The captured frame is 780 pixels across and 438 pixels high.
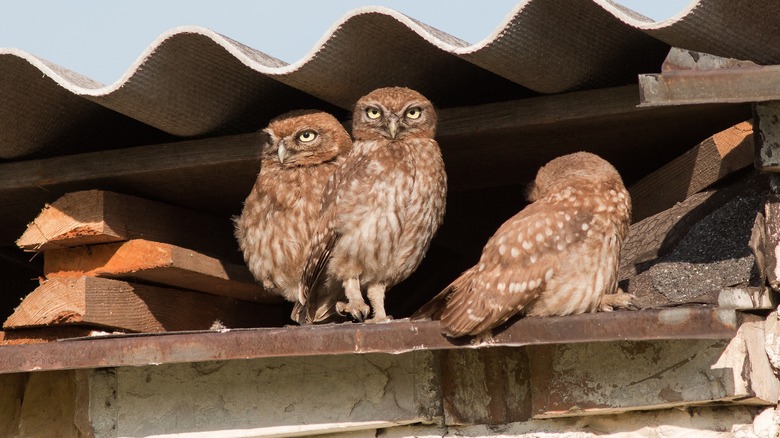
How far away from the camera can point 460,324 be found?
11.3 ft

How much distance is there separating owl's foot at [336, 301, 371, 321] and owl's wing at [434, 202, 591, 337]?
750mm

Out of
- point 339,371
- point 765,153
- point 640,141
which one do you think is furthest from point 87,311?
point 765,153

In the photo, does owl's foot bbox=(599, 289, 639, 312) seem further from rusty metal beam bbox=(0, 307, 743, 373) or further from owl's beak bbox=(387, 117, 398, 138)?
owl's beak bbox=(387, 117, 398, 138)

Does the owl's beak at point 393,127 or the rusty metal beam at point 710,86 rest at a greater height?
the owl's beak at point 393,127

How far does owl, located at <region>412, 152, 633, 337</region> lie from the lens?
3512mm

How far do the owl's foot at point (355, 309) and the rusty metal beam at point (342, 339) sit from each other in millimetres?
943

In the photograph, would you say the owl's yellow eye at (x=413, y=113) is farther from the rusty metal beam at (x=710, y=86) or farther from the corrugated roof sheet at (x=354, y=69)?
the rusty metal beam at (x=710, y=86)

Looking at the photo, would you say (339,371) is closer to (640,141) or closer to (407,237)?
(407,237)

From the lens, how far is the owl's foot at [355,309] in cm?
450

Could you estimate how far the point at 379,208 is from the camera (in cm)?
447

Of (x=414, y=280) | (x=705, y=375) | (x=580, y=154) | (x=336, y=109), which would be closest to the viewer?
(x=705, y=375)

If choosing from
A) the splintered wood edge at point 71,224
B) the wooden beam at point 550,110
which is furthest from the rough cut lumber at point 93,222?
the wooden beam at point 550,110

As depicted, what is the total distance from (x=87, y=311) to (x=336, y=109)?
50.1 inches

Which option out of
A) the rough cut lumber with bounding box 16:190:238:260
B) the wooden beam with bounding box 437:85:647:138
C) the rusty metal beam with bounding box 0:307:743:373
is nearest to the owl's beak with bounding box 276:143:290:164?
the rough cut lumber with bounding box 16:190:238:260
